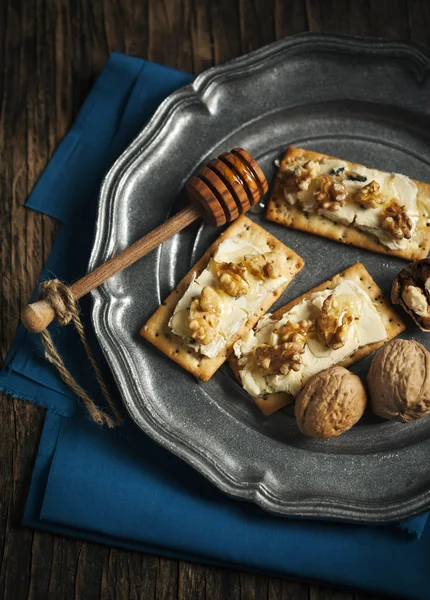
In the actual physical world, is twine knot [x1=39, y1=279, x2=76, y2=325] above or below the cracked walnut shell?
below

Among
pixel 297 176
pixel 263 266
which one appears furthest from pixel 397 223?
pixel 263 266

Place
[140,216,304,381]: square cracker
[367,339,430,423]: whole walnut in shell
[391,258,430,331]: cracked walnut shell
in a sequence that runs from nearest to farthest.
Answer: [367,339,430,423]: whole walnut in shell → [391,258,430,331]: cracked walnut shell → [140,216,304,381]: square cracker

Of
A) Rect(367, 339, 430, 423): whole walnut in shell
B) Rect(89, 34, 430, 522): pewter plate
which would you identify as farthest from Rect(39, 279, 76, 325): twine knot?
Rect(367, 339, 430, 423): whole walnut in shell

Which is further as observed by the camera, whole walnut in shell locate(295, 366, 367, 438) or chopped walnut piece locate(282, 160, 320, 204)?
chopped walnut piece locate(282, 160, 320, 204)

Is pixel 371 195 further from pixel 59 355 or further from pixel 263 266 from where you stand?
pixel 59 355

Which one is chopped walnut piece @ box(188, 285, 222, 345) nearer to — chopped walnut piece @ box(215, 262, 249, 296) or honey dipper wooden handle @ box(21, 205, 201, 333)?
chopped walnut piece @ box(215, 262, 249, 296)

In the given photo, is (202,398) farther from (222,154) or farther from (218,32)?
(218,32)
